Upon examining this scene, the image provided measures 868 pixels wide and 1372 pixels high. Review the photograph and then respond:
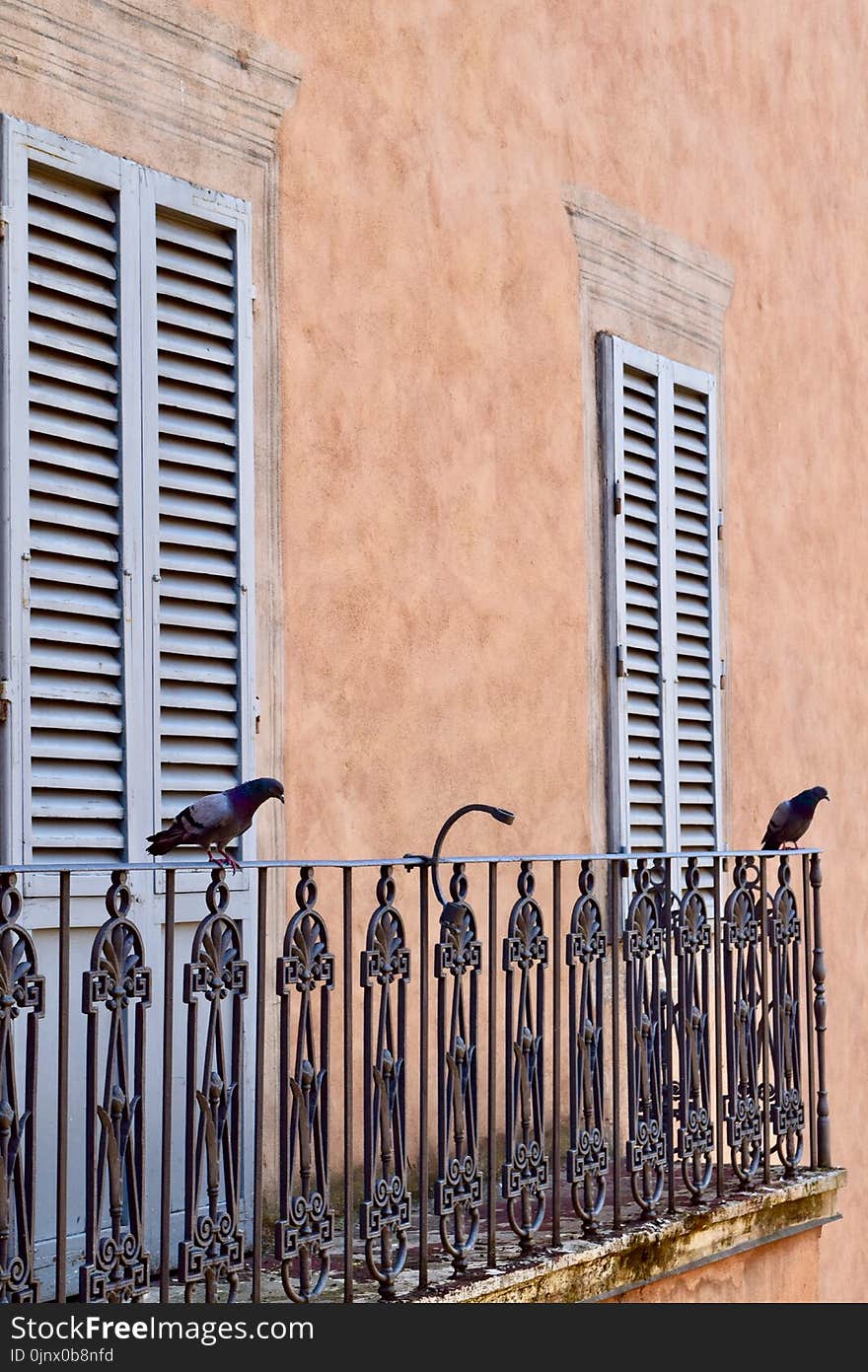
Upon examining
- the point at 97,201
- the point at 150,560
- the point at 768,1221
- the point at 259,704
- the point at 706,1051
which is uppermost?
the point at 97,201

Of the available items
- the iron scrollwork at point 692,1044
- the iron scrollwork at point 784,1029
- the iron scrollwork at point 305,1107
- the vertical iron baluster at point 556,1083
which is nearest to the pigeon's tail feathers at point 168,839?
the iron scrollwork at point 305,1107

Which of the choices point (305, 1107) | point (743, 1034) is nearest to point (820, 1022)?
point (743, 1034)

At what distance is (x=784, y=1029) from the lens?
7441 mm

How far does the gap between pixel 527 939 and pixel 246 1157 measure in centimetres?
108

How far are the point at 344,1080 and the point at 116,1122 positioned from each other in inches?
34.4

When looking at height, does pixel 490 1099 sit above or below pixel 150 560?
below

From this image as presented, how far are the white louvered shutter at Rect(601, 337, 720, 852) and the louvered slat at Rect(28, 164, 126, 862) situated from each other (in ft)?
9.78

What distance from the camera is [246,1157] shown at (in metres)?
6.06

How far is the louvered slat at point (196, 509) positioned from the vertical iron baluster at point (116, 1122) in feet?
4.54

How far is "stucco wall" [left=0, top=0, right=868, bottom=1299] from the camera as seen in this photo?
664 cm

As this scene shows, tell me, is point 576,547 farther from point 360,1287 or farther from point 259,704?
point 360,1287

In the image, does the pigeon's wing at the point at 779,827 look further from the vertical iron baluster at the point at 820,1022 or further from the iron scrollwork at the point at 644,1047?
the iron scrollwork at the point at 644,1047

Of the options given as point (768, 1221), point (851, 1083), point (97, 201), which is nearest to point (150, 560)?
point (97, 201)
